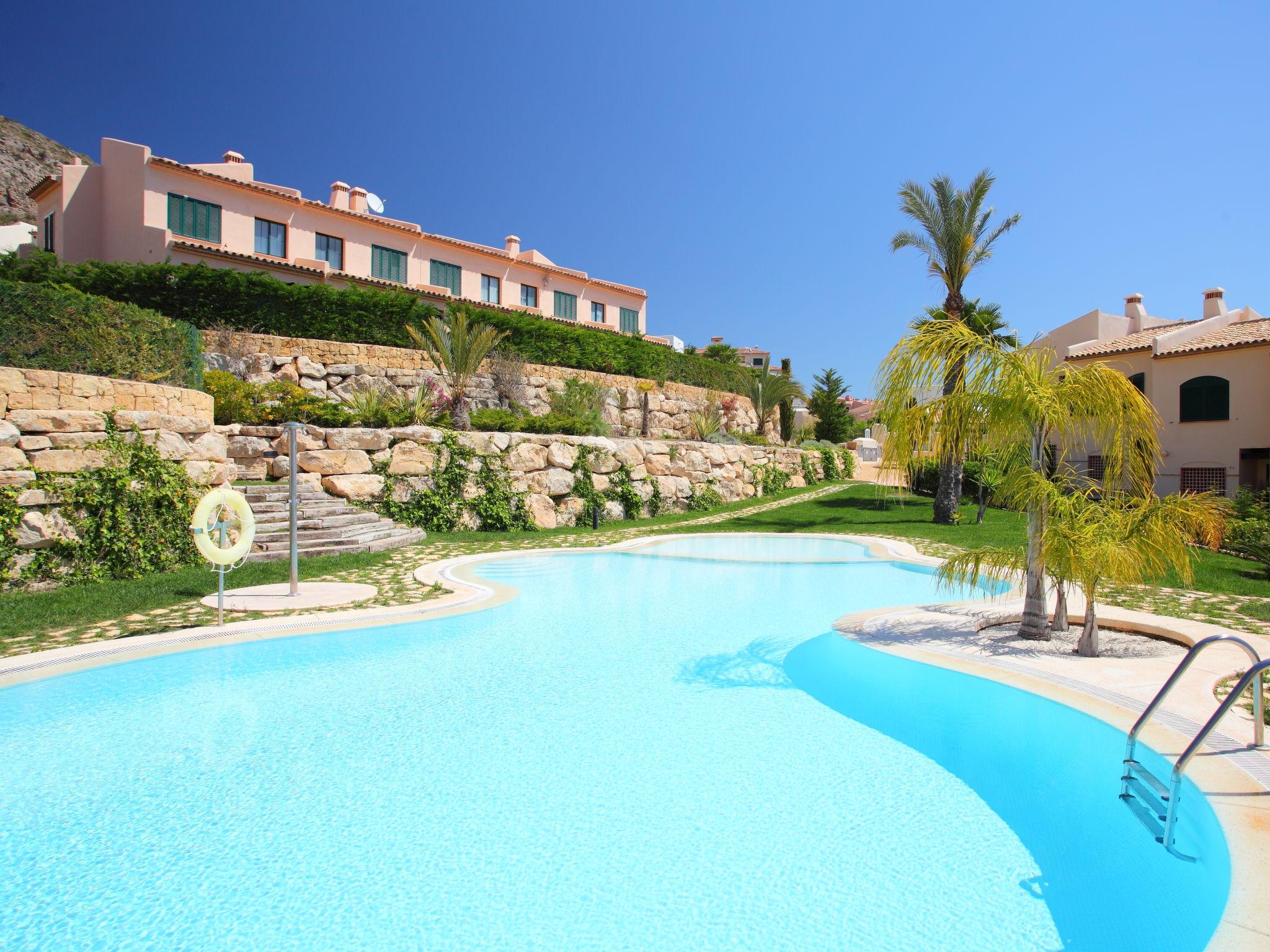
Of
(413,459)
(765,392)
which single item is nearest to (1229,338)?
(765,392)

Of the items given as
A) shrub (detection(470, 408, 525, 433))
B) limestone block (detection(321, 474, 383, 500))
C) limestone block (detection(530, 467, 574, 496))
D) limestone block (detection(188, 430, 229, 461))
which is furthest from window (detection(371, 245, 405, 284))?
limestone block (detection(188, 430, 229, 461))

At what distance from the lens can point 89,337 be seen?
838cm

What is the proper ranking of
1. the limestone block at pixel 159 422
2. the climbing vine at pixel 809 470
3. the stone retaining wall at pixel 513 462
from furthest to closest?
the climbing vine at pixel 809 470 < the stone retaining wall at pixel 513 462 < the limestone block at pixel 159 422

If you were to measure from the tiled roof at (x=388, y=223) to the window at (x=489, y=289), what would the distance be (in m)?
0.92

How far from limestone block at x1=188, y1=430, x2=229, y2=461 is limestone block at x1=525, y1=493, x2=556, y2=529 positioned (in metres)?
6.23

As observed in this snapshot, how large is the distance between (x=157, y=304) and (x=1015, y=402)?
58.5ft

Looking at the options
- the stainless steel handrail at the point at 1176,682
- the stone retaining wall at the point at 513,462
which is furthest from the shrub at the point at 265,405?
the stainless steel handrail at the point at 1176,682

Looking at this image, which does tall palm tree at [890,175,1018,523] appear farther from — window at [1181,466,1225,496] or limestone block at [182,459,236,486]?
limestone block at [182,459,236,486]

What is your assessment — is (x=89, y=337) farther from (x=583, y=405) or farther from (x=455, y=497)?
(x=583, y=405)

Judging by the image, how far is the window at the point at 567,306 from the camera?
3100 cm

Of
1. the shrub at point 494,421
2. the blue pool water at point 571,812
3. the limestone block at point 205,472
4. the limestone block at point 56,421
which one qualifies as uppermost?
the shrub at point 494,421

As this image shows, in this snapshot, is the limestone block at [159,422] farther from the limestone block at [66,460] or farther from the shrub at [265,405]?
the shrub at [265,405]

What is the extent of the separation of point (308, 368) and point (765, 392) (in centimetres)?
1804

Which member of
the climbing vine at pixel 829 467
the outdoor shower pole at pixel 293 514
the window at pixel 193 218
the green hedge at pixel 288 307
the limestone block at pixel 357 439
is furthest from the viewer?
the climbing vine at pixel 829 467
